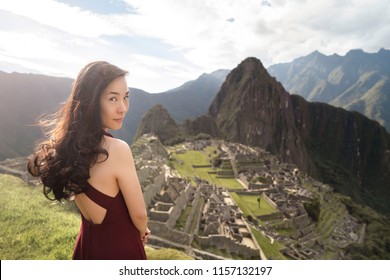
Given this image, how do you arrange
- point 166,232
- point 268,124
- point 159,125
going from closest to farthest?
1. point 166,232
2. point 159,125
3. point 268,124

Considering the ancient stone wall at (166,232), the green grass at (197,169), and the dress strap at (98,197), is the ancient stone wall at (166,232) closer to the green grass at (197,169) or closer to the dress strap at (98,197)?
the dress strap at (98,197)

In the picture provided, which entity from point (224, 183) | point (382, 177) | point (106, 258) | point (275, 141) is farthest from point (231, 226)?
point (382, 177)

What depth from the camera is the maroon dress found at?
10.7 feet

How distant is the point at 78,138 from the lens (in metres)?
3.21

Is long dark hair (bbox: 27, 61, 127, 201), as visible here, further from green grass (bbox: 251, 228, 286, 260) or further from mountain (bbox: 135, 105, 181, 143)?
mountain (bbox: 135, 105, 181, 143)

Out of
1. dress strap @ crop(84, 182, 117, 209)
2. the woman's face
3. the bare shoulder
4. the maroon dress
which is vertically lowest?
the maroon dress

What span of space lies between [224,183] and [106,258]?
142 ft

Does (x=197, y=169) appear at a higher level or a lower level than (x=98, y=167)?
lower

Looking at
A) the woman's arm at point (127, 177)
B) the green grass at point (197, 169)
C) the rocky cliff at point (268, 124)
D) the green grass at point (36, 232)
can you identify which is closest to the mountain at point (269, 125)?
the rocky cliff at point (268, 124)

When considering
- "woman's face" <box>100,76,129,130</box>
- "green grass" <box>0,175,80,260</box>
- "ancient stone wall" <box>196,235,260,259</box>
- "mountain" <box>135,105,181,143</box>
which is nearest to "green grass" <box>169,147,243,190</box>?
"ancient stone wall" <box>196,235,260,259</box>

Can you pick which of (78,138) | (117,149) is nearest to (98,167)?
(117,149)

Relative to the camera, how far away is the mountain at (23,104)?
339 feet

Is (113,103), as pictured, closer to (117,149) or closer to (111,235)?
(117,149)

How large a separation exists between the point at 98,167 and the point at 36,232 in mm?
6917
